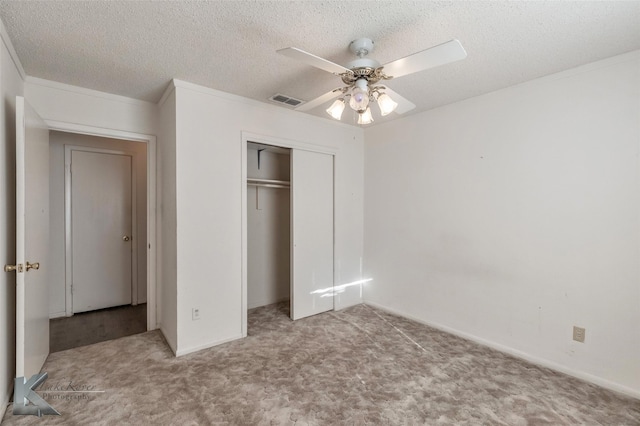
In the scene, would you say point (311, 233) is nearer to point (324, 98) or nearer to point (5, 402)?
point (324, 98)

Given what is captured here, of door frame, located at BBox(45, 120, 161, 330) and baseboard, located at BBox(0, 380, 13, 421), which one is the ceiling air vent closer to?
door frame, located at BBox(45, 120, 161, 330)

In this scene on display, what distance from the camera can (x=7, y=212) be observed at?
6.67 feet

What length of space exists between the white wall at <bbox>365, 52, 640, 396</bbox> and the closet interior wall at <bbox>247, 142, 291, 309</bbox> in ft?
5.12

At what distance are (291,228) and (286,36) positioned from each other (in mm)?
2096

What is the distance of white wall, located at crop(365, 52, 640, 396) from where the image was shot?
2238mm

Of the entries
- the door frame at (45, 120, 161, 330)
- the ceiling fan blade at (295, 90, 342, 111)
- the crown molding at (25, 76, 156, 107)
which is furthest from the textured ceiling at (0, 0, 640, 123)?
the door frame at (45, 120, 161, 330)

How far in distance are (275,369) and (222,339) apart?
760 millimetres

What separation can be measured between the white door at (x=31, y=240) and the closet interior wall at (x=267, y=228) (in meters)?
2.03

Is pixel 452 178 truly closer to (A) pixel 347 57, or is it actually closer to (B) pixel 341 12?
(A) pixel 347 57

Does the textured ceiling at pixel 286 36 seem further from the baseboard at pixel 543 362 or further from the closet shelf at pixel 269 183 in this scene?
the baseboard at pixel 543 362

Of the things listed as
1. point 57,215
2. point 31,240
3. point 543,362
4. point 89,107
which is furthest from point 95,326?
point 543,362

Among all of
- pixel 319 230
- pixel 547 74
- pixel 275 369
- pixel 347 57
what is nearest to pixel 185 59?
pixel 347 57

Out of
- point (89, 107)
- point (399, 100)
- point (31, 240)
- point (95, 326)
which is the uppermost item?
point (89, 107)

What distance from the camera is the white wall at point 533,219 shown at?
7.34 feet
